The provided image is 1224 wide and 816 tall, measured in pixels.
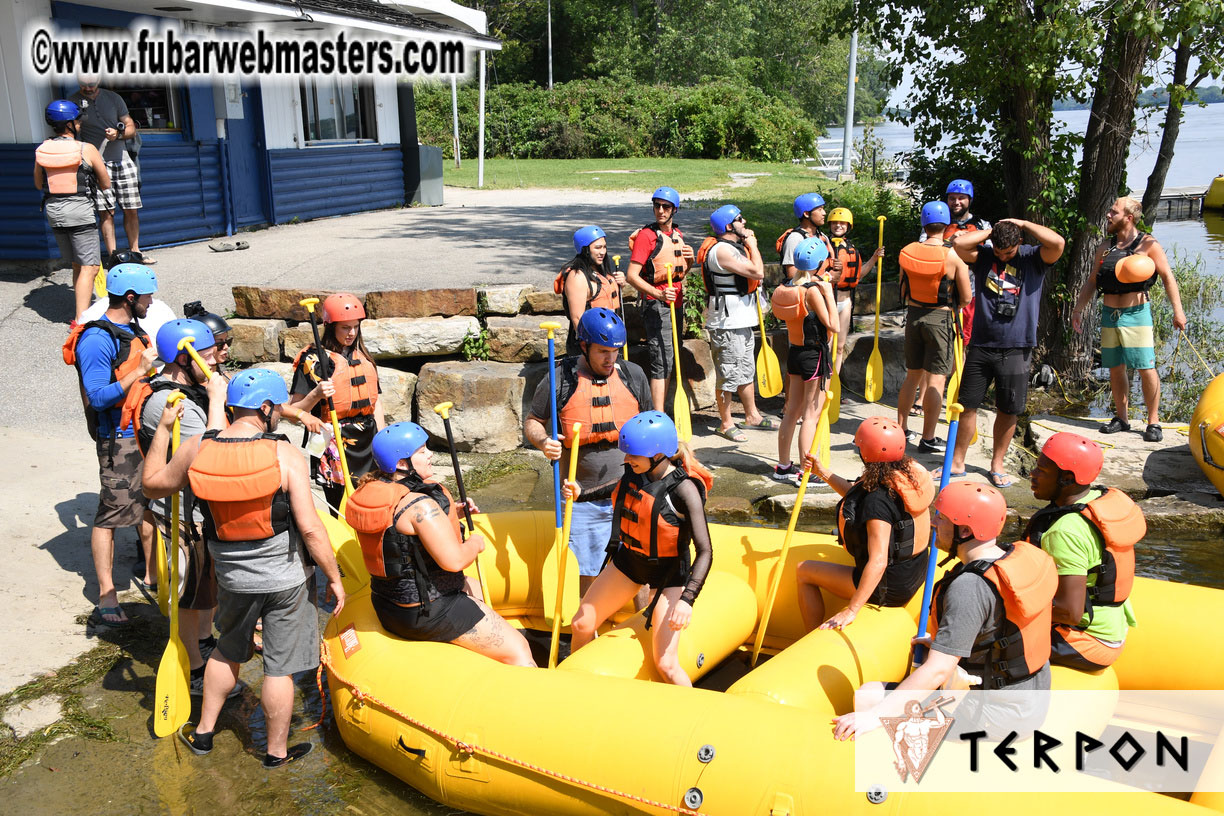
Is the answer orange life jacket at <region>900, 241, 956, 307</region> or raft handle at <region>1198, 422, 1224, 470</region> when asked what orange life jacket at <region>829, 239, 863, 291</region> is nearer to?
orange life jacket at <region>900, 241, 956, 307</region>

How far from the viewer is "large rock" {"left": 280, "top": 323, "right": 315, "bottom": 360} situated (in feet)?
27.6

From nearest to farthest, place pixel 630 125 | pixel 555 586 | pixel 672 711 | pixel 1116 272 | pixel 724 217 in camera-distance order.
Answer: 1. pixel 672 711
2. pixel 555 586
3. pixel 1116 272
4. pixel 724 217
5. pixel 630 125

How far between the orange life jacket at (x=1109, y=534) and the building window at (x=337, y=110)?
1116cm

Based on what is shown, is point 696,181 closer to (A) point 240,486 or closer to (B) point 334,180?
(B) point 334,180

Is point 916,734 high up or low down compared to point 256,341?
down

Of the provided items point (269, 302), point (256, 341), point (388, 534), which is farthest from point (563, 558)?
point (269, 302)

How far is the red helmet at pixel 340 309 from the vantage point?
216 inches

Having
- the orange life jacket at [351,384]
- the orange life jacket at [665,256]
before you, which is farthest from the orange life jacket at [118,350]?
the orange life jacket at [665,256]

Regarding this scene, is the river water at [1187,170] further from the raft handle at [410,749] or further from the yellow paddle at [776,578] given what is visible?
the raft handle at [410,749]

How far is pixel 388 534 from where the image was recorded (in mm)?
4090

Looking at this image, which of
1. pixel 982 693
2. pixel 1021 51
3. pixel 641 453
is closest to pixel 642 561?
pixel 641 453

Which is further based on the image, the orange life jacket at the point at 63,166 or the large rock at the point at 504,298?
the large rock at the point at 504,298

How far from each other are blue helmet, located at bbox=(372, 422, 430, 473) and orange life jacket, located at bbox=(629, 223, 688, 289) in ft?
12.5

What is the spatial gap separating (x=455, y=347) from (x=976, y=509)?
221 inches
